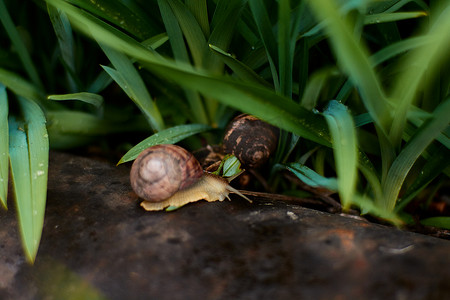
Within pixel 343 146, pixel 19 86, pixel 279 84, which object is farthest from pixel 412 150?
pixel 19 86

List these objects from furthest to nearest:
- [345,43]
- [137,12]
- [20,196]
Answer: [137,12] < [20,196] < [345,43]

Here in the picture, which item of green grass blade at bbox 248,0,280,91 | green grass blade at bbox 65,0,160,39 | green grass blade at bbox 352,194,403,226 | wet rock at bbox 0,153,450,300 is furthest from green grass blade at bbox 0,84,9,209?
green grass blade at bbox 352,194,403,226

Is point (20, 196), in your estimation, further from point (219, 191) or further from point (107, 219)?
point (219, 191)

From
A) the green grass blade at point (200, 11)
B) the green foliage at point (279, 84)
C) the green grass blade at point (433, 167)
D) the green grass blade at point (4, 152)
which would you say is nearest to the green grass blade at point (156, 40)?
the green foliage at point (279, 84)

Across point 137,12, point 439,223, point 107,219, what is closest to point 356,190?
point 439,223

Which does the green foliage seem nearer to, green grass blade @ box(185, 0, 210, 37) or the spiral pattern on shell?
green grass blade @ box(185, 0, 210, 37)

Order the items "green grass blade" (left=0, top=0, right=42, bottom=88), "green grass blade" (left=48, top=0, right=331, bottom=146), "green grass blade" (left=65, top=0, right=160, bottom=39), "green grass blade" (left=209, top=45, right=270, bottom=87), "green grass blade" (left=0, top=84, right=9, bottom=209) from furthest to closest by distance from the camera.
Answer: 1. "green grass blade" (left=0, top=0, right=42, bottom=88)
2. "green grass blade" (left=65, top=0, right=160, bottom=39)
3. "green grass blade" (left=209, top=45, right=270, bottom=87)
4. "green grass blade" (left=0, top=84, right=9, bottom=209)
5. "green grass blade" (left=48, top=0, right=331, bottom=146)
